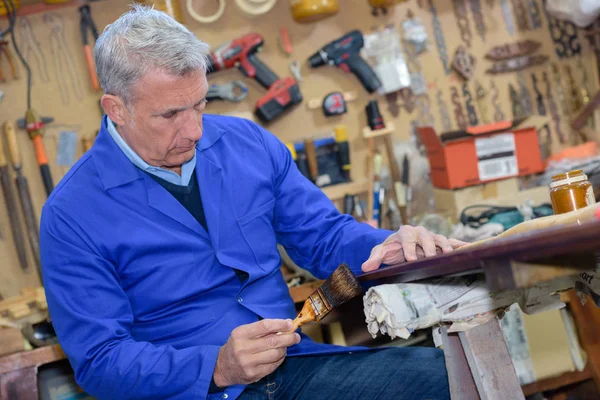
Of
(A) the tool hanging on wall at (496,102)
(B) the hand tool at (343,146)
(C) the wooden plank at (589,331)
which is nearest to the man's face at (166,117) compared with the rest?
(B) the hand tool at (343,146)

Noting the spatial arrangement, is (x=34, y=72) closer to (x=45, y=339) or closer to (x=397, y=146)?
(x=45, y=339)

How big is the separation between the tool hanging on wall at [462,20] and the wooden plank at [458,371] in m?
2.62

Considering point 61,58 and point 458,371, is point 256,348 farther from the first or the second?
point 61,58

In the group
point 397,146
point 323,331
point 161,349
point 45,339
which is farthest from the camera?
point 397,146

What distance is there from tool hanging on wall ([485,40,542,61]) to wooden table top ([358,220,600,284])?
8.90 ft

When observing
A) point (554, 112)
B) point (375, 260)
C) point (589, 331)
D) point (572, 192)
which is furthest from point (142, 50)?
point (554, 112)

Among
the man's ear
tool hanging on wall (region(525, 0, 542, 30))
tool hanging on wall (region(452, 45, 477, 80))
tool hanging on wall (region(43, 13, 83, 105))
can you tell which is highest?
tool hanging on wall (region(43, 13, 83, 105))

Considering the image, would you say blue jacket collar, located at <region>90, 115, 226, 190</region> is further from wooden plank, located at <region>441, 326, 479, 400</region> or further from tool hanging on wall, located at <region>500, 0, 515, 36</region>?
tool hanging on wall, located at <region>500, 0, 515, 36</region>

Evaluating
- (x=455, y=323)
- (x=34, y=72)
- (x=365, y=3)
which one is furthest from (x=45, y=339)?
(x=365, y=3)

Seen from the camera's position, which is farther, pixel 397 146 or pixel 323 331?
pixel 397 146

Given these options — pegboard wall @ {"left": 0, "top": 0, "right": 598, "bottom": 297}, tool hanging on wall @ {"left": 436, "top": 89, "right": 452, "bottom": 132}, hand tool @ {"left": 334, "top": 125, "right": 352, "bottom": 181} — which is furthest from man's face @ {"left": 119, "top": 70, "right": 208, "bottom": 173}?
tool hanging on wall @ {"left": 436, "top": 89, "right": 452, "bottom": 132}

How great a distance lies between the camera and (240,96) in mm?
3365

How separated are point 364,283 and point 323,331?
5.50 ft

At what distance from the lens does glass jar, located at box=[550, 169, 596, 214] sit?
1492 millimetres
